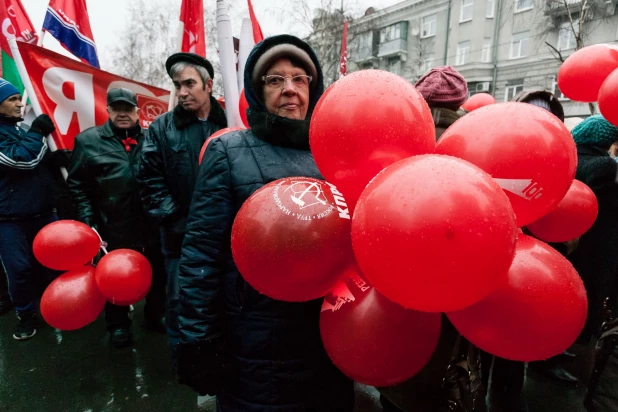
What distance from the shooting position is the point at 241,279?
4.73 feet

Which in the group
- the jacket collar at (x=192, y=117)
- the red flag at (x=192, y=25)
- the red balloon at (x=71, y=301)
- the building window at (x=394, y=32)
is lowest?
the red balloon at (x=71, y=301)

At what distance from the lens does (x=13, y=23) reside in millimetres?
4426

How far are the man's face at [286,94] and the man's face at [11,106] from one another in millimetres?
3066

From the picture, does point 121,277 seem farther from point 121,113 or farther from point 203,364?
point 203,364

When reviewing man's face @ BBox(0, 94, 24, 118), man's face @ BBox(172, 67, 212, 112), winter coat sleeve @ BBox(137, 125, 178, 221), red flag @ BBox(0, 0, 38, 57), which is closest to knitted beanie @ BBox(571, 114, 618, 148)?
man's face @ BBox(172, 67, 212, 112)

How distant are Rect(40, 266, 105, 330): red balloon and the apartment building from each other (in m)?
18.4

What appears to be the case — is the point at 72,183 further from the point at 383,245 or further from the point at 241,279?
the point at 383,245

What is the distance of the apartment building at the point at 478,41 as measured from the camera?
19.0m

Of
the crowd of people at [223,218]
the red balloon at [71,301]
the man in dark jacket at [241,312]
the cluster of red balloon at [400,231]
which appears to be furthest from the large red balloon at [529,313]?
the red balloon at [71,301]

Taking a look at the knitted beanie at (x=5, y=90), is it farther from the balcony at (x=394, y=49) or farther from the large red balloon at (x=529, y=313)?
the balcony at (x=394, y=49)

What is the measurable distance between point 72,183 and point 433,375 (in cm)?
316

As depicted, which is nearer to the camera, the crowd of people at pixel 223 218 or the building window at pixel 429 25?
the crowd of people at pixel 223 218

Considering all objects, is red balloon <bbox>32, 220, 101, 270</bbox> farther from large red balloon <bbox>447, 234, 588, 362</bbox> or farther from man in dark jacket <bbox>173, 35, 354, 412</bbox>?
Answer: large red balloon <bbox>447, 234, 588, 362</bbox>

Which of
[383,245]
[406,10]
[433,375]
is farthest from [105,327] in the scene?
[406,10]
